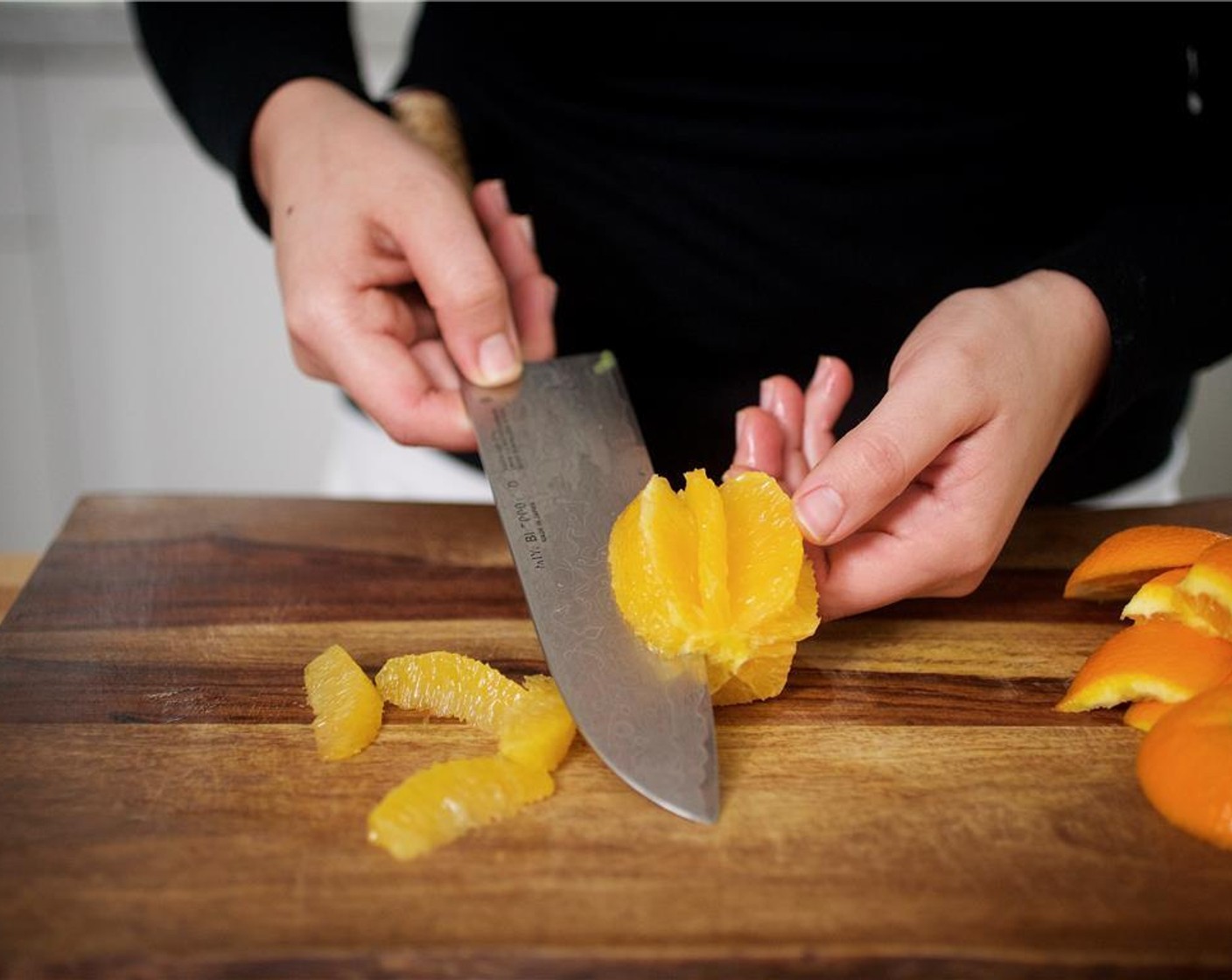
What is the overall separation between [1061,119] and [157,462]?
2.62 meters

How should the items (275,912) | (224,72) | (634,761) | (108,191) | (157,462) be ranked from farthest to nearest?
(157,462) < (108,191) < (224,72) < (634,761) < (275,912)

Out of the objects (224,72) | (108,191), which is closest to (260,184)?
(224,72)

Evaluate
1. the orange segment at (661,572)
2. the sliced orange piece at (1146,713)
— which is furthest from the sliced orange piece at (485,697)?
the sliced orange piece at (1146,713)

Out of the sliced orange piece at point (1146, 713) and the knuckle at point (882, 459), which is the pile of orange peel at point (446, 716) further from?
the sliced orange piece at point (1146, 713)

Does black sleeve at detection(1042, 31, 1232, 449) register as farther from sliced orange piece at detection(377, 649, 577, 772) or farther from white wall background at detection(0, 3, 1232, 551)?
white wall background at detection(0, 3, 1232, 551)

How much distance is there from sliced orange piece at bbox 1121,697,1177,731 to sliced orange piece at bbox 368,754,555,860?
0.50m

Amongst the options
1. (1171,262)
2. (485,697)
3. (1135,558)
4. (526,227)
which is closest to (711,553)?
(485,697)

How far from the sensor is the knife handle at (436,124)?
5.10ft

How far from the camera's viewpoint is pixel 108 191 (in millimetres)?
3104

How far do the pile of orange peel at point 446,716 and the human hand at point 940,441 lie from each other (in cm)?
28

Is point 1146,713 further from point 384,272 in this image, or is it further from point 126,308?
point 126,308

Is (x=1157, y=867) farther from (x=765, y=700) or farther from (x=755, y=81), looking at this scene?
(x=755, y=81)

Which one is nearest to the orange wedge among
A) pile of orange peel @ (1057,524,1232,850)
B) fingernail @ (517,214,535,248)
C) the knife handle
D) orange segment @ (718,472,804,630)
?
pile of orange peel @ (1057,524,1232,850)

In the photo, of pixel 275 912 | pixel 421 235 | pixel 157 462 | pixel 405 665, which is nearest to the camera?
pixel 275 912
